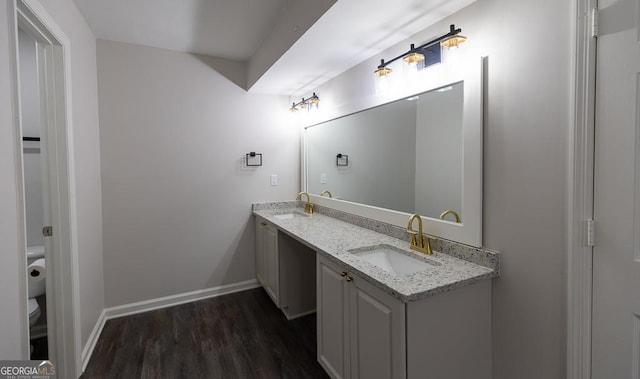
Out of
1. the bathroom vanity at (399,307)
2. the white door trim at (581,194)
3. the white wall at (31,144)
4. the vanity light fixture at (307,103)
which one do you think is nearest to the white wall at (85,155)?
the white wall at (31,144)

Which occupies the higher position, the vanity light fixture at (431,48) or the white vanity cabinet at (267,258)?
the vanity light fixture at (431,48)

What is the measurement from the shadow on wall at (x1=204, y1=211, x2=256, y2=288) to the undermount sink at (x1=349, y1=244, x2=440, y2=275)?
1.76 m

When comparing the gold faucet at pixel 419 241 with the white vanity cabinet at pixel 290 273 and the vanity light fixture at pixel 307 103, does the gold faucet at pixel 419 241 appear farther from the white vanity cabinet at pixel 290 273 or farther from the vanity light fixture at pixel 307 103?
the vanity light fixture at pixel 307 103

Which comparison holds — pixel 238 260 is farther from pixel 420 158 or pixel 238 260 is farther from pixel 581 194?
pixel 581 194

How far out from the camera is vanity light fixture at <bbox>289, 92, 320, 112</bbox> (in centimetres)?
289

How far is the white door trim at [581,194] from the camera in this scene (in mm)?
1101

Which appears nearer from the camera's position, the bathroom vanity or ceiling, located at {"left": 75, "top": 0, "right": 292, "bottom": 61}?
the bathroom vanity

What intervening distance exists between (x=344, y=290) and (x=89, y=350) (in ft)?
6.48

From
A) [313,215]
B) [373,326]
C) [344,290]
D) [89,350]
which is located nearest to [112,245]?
[89,350]

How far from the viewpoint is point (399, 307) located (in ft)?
4.07

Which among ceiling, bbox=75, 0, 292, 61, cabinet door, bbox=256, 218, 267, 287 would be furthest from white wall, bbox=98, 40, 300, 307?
ceiling, bbox=75, 0, 292, 61

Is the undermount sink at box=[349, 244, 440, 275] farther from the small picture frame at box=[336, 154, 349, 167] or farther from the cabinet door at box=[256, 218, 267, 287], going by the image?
the cabinet door at box=[256, 218, 267, 287]

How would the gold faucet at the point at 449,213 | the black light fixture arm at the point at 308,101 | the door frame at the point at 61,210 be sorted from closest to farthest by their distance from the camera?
the gold faucet at the point at 449,213 < the door frame at the point at 61,210 < the black light fixture arm at the point at 308,101

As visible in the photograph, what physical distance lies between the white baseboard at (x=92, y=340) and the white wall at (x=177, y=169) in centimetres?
20
